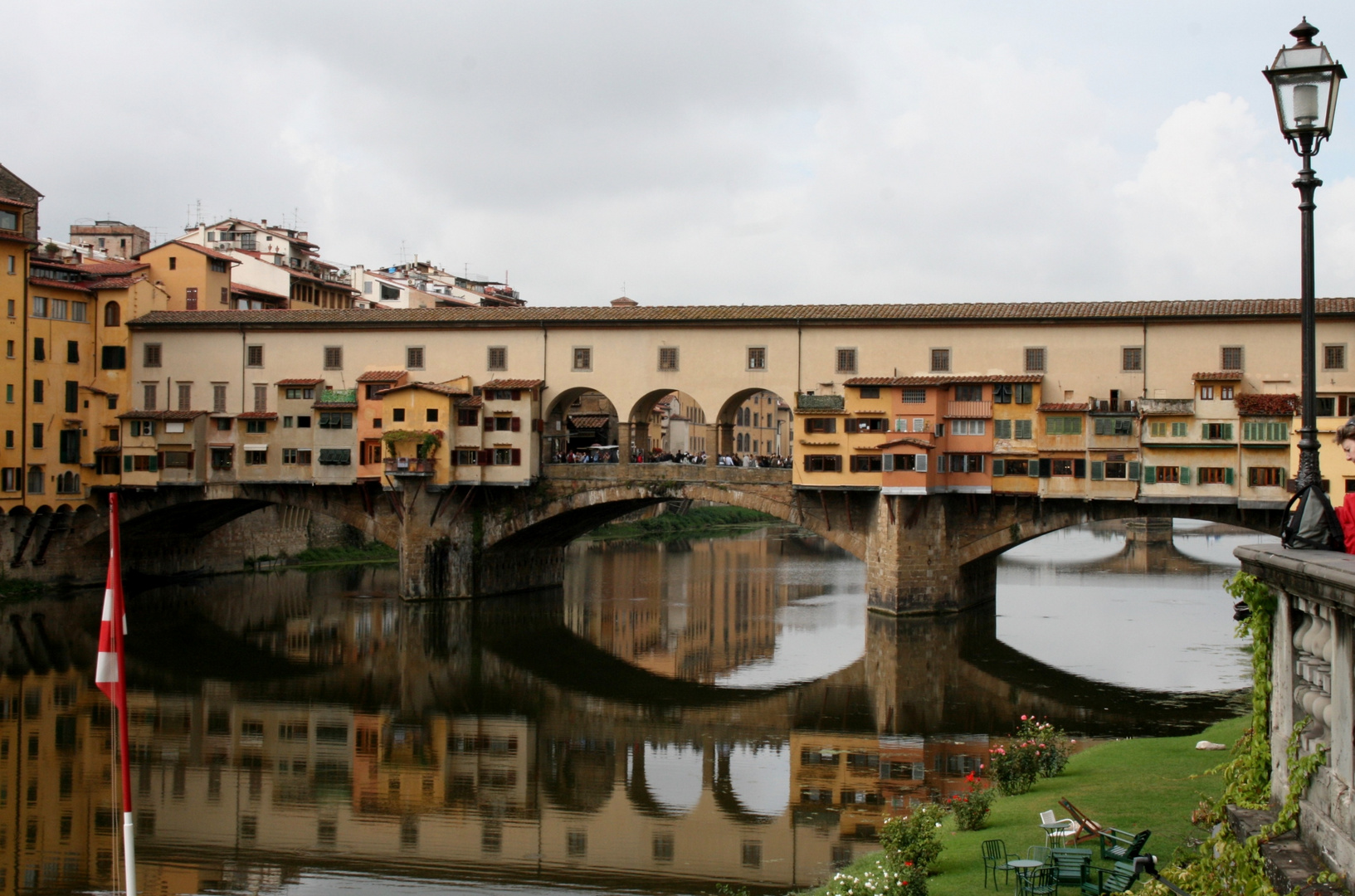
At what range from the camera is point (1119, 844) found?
41.0 ft

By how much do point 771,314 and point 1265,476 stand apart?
15.5 m

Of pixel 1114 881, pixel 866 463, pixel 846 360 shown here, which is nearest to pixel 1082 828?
pixel 1114 881

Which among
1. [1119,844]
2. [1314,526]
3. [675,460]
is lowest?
[1119,844]

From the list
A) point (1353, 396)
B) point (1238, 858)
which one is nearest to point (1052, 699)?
point (1353, 396)

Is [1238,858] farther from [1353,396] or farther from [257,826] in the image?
[1353,396]

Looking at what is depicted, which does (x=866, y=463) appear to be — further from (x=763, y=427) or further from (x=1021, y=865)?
(x=763, y=427)

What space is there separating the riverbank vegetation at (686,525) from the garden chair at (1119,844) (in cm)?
5706

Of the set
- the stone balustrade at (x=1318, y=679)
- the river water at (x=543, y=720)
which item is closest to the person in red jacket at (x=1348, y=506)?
the stone balustrade at (x=1318, y=679)

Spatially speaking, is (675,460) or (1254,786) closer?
(1254,786)

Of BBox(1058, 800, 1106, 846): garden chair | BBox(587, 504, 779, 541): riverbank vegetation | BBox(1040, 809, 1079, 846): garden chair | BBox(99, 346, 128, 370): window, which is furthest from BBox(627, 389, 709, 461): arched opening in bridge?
BBox(1058, 800, 1106, 846): garden chair

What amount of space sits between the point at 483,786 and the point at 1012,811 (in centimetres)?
896

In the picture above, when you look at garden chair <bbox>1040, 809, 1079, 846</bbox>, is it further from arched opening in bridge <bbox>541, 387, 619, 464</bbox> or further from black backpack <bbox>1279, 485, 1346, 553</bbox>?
arched opening in bridge <bbox>541, 387, 619, 464</bbox>

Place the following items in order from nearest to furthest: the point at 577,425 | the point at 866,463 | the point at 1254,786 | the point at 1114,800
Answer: the point at 1254,786 → the point at 1114,800 → the point at 866,463 → the point at 577,425

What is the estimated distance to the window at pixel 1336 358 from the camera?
3597 centimetres
